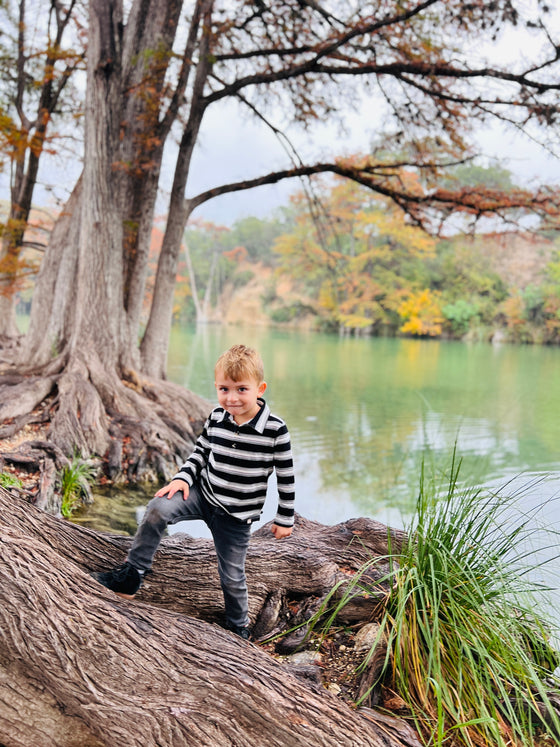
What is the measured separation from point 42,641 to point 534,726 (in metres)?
1.79

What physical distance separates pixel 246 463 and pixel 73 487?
3399 millimetres

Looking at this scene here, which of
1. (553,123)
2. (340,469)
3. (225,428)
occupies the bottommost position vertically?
(340,469)

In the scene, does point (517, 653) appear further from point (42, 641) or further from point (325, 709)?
point (42, 641)

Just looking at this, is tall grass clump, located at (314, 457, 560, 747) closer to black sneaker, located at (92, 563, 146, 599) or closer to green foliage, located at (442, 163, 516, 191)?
black sneaker, located at (92, 563, 146, 599)

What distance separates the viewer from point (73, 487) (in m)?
5.18

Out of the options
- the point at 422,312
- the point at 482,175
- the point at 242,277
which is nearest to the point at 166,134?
the point at 422,312

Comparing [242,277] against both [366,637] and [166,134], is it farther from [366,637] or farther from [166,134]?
[366,637]

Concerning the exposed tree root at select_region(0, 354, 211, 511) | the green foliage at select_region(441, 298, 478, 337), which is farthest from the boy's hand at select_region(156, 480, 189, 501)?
the green foliage at select_region(441, 298, 478, 337)

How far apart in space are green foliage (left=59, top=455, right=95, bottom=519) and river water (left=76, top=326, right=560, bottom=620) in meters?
0.18

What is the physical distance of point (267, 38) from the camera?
30.2 feet

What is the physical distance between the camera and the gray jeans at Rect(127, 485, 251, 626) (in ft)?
7.29

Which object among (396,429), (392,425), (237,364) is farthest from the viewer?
(392,425)

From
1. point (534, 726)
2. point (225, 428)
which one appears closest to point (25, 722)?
point (225, 428)

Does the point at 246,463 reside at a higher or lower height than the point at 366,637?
higher
